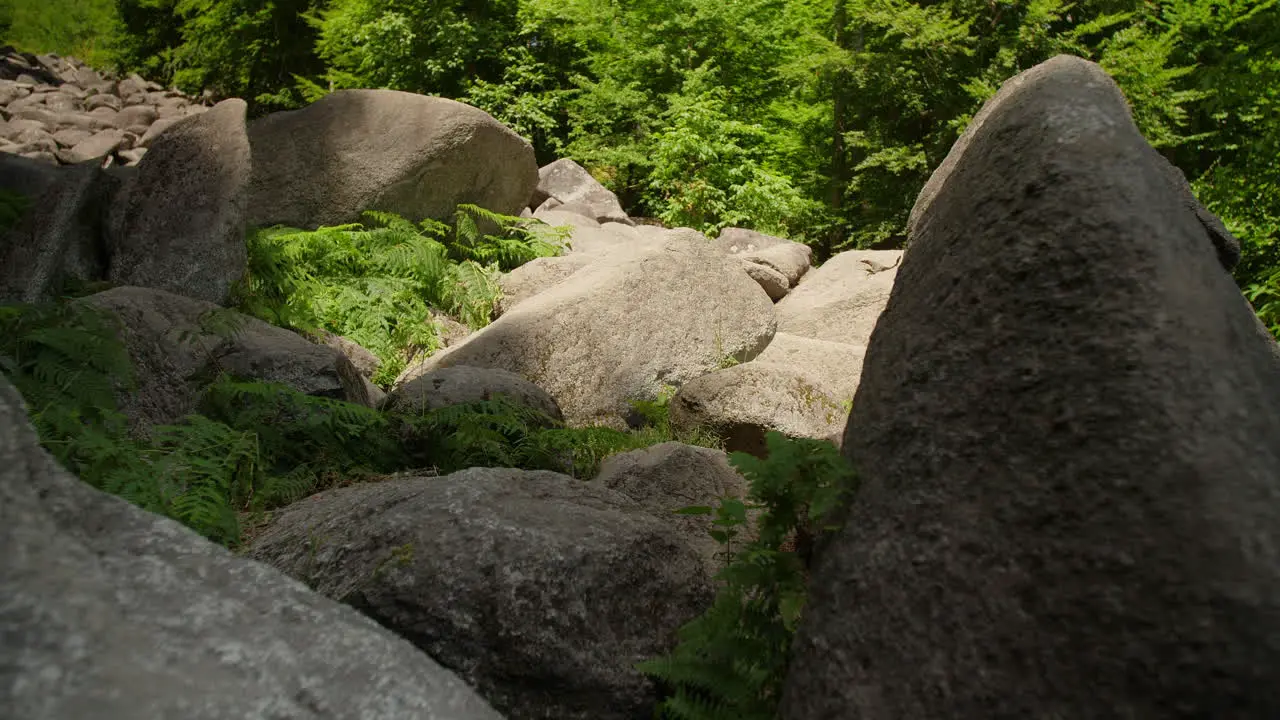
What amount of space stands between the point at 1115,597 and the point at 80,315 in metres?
3.76

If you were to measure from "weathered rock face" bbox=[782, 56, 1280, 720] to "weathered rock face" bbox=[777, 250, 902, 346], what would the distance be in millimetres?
6441

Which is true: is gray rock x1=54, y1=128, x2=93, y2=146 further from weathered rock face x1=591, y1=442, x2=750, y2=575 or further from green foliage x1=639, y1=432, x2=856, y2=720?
green foliage x1=639, y1=432, x2=856, y2=720

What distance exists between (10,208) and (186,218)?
123cm

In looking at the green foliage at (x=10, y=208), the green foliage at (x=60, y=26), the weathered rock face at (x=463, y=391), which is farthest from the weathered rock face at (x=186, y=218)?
the green foliage at (x=60, y=26)

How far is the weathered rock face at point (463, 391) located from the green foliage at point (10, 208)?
3684 mm

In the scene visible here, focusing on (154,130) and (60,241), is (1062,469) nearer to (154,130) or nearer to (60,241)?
(60,241)

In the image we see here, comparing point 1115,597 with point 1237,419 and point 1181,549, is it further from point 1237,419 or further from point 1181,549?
point 1237,419

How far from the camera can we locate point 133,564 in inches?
55.6

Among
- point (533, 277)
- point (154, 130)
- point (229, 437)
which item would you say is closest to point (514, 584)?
point (229, 437)

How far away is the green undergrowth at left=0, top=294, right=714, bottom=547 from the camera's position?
261cm

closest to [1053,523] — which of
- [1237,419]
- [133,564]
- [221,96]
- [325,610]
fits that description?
[1237,419]

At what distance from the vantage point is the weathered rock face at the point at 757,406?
233 inches

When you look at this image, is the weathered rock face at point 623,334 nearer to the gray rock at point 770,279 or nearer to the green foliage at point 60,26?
the gray rock at point 770,279

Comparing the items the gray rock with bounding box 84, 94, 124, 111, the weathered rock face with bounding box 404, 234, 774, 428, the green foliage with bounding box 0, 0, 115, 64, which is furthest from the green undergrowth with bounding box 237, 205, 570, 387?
the green foliage with bounding box 0, 0, 115, 64
